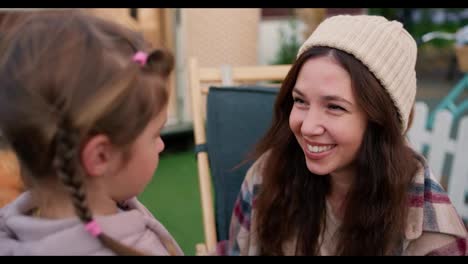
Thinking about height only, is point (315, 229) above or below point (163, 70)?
below

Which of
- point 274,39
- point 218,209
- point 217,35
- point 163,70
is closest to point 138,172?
point 163,70

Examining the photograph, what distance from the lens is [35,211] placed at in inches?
42.9

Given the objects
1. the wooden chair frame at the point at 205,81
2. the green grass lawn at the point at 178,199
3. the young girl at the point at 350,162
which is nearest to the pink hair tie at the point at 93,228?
the young girl at the point at 350,162

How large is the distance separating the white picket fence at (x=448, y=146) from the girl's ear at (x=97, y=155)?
2.25 m

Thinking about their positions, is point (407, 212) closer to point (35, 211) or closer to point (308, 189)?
point (308, 189)

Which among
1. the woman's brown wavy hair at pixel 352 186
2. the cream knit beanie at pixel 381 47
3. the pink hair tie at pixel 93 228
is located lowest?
the woman's brown wavy hair at pixel 352 186

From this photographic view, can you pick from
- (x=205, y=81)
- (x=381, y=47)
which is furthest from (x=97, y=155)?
(x=205, y=81)

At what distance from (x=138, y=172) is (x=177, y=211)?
272 centimetres

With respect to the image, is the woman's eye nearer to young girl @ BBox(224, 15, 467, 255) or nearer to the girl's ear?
young girl @ BBox(224, 15, 467, 255)

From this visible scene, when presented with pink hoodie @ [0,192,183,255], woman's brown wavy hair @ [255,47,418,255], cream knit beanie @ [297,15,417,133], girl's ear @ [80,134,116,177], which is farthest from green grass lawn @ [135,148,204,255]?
girl's ear @ [80,134,116,177]

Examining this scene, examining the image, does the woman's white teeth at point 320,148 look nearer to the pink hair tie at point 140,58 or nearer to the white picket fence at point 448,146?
the pink hair tie at point 140,58

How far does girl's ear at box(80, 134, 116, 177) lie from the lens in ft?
3.04

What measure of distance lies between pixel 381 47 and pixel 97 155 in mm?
906

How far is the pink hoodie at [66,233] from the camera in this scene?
3.10 ft
